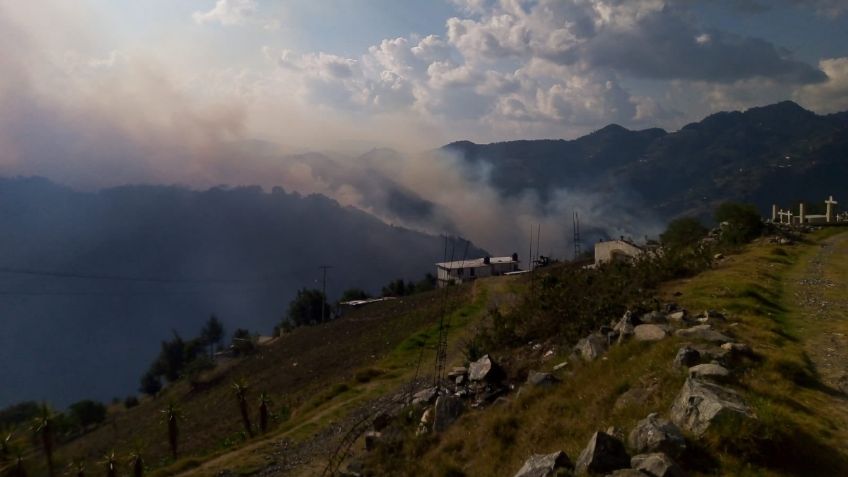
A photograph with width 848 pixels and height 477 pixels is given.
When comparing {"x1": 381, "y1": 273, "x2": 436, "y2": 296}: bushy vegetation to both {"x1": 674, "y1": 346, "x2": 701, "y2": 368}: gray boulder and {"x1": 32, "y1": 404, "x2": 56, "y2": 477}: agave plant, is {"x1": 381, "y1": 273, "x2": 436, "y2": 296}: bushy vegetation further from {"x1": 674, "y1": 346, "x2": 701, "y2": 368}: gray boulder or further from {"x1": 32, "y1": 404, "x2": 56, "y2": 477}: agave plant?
{"x1": 674, "y1": 346, "x2": 701, "y2": 368}: gray boulder

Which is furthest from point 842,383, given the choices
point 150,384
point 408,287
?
point 150,384

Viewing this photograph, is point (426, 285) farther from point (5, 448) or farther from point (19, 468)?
point (19, 468)

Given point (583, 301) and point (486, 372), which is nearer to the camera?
point (486, 372)

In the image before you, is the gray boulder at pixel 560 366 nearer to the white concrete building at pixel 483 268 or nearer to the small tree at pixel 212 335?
the white concrete building at pixel 483 268

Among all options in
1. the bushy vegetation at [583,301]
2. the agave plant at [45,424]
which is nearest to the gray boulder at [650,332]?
the bushy vegetation at [583,301]

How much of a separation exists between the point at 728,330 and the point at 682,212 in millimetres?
194823

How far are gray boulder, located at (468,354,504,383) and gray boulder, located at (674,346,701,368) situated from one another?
6.49 meters

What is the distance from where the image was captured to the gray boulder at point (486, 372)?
57.1 ft

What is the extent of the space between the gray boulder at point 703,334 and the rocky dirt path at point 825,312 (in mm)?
1875

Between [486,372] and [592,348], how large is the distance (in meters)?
3.36

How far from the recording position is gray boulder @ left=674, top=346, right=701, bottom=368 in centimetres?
1166

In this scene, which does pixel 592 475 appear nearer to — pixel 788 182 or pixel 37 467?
pixel 37 467

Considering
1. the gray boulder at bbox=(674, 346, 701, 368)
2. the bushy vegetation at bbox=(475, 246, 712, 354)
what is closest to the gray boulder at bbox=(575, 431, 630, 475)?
the gray boulder at bbox=(674, 346, 701, 368)

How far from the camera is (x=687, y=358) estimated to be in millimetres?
11711
